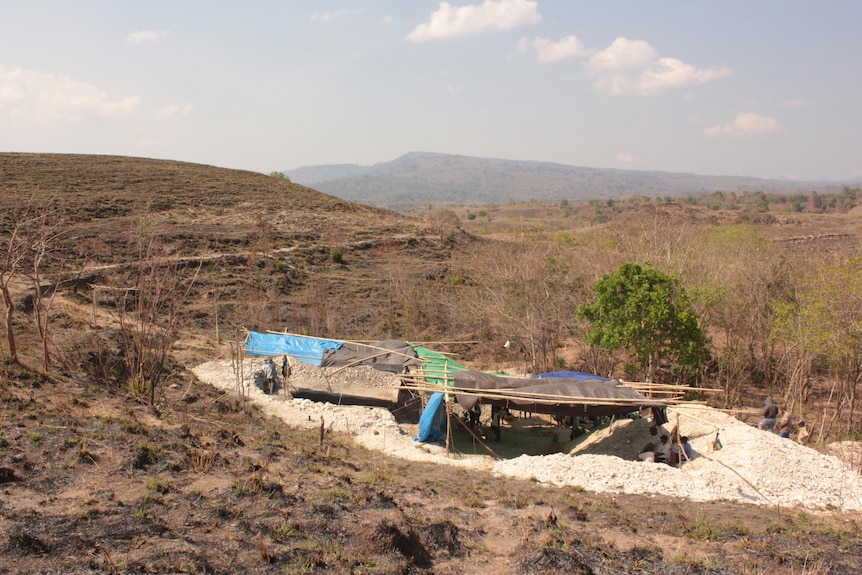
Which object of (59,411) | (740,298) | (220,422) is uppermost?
(740,298)

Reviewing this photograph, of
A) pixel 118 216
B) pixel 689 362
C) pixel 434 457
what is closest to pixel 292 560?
pixel 434 457

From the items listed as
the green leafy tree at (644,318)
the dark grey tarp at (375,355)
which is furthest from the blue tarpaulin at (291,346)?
the green leafy tree at (644,318)

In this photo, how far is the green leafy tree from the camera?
14391 millimetres

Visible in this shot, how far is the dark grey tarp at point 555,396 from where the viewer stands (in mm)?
11039

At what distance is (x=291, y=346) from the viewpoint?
17.3 meters

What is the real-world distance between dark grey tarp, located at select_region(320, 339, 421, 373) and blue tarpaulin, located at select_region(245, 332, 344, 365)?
0.42m

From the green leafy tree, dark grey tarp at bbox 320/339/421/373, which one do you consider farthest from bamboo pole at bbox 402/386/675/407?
the green leafy tree

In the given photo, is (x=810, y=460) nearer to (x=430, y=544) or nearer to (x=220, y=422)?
(x=430, y=544)

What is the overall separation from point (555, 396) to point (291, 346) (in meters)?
9.11

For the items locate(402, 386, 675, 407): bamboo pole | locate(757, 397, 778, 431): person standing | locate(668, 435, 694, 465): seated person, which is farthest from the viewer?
locate(757, 397, 778, 431): person standing

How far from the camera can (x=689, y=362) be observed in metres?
14.7

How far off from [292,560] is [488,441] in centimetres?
816

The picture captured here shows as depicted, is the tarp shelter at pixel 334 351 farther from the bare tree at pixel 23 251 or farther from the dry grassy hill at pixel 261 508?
the bare tree at pixel 23 251

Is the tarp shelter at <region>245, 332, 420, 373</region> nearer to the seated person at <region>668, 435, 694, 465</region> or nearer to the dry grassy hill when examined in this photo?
the dry grassy hill
